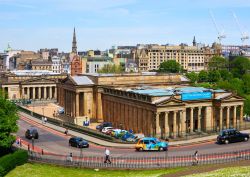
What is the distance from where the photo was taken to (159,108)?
275 feet

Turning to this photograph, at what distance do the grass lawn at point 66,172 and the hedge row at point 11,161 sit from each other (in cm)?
68

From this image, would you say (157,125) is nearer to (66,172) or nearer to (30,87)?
(66,172)

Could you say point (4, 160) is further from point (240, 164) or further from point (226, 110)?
point (226, 110)

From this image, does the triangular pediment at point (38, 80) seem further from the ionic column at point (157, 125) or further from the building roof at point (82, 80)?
the ionic column at point (157, 125)

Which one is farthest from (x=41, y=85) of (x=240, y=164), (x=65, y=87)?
(x=240, y=164)

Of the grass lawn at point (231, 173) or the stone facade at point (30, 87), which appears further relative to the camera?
the stone facade at point (30, 87)

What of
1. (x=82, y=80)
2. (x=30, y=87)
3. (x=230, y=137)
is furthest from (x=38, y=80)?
(x=230, y=137)

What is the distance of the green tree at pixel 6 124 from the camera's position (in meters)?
65.0

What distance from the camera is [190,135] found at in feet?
279

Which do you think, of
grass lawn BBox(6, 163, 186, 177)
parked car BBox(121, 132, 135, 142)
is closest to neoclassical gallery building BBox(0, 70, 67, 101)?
parked car BBox(121, 132, 135, 142)

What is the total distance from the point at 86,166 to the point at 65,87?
67.6 meters

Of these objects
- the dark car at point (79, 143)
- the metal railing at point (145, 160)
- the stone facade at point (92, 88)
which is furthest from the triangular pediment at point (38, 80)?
the metal railing at point (145, 160)

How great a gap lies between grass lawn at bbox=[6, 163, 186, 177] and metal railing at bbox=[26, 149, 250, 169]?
936 mm

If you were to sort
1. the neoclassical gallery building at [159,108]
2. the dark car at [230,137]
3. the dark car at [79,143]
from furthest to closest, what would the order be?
the neoclassical gallery building at [159,108] → the dark car at [230,137] → the dark car at [79,143]
